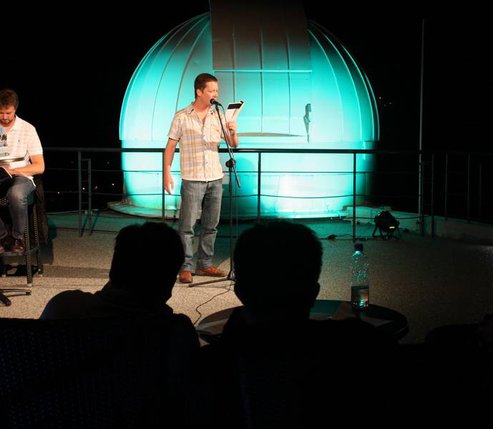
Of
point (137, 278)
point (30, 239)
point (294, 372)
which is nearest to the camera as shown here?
point (294, 372)

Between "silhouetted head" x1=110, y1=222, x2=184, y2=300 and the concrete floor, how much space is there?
2.60 m

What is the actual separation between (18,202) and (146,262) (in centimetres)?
386

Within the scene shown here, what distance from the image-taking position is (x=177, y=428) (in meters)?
1.76

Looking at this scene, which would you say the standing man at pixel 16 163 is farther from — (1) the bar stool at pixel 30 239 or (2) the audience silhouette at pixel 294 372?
(2) the audience silhouette at pixel 294 372

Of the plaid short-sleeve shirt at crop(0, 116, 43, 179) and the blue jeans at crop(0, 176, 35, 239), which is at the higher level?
the plaid short-sleeve shirt at crop(0, 116, 43, 179)

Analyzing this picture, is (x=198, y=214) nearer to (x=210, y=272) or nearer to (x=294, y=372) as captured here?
(x=210, y=272)

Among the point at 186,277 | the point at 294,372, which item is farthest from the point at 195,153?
the point at 294,372

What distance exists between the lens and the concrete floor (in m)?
5.35

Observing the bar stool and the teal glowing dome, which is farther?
the teal glowing dome

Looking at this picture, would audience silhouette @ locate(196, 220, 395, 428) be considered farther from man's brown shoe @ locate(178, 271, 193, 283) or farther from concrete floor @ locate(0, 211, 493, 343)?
man's brown shoe @ locate(178, 271, 193, 283)

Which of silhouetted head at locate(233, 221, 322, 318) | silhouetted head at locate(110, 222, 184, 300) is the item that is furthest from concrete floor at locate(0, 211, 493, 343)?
silhouetted head at locate(233, 221, 322, 318)

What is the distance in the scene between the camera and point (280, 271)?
1.88 metres

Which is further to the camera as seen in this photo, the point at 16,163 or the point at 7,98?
the point at 16,163

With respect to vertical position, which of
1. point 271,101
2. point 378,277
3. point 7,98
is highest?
point 271,101
